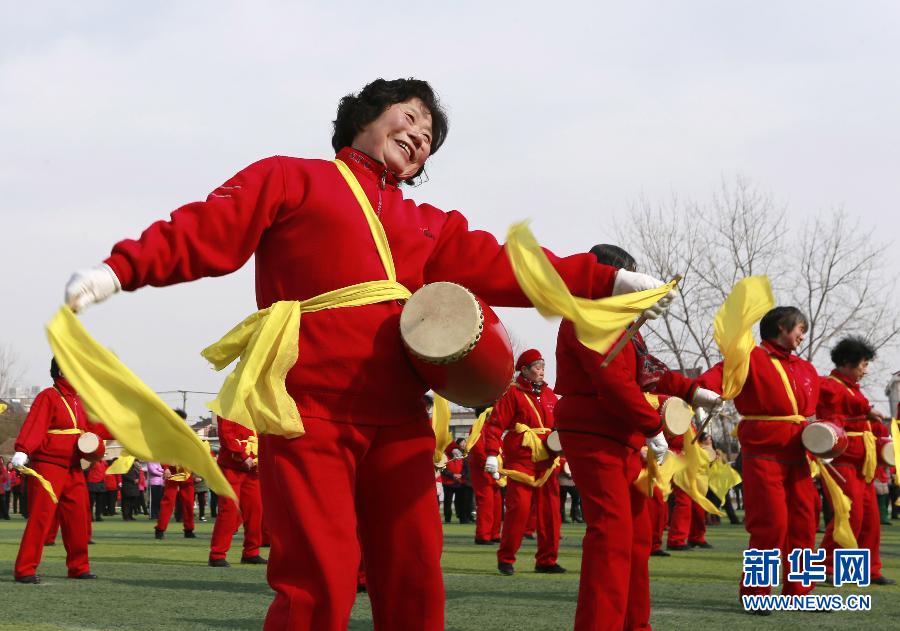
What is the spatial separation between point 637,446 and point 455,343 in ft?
8.83

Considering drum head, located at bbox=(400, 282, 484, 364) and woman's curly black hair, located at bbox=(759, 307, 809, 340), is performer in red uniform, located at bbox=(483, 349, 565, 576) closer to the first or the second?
woman's curly black hair, located at bbox=(759, 307, 809, 340)

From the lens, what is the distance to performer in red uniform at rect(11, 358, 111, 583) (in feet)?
35.0

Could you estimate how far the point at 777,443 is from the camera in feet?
27.1

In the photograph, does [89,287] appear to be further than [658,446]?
No

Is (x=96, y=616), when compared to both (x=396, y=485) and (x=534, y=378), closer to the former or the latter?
(x=396, y=485)

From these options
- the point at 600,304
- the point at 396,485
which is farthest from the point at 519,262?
the point at 396,485

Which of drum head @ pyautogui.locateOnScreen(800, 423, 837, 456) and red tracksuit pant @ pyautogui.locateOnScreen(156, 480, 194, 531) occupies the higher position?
drum head @ pyautogui.locateOnScreen(800, 423, 837, 456)

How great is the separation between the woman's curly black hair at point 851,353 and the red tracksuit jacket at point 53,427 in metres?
6.52

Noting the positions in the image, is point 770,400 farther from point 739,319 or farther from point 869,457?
point 869,457

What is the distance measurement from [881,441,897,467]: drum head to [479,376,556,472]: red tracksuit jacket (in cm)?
317

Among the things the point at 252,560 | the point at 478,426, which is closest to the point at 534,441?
the point at 478,426

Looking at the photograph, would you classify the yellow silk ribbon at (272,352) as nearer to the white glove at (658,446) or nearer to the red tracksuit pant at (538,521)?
the white glove at (658,446)

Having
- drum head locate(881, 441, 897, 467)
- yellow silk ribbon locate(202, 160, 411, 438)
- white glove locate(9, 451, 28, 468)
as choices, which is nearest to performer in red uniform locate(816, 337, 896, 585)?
drum head locate(881, 441, 897, 467)

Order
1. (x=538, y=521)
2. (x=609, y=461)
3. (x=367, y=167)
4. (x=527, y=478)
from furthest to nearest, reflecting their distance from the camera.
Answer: (x=527, y=478) → (x=538, y=521) → (x=609, y=461) → (x=367, y=167)
